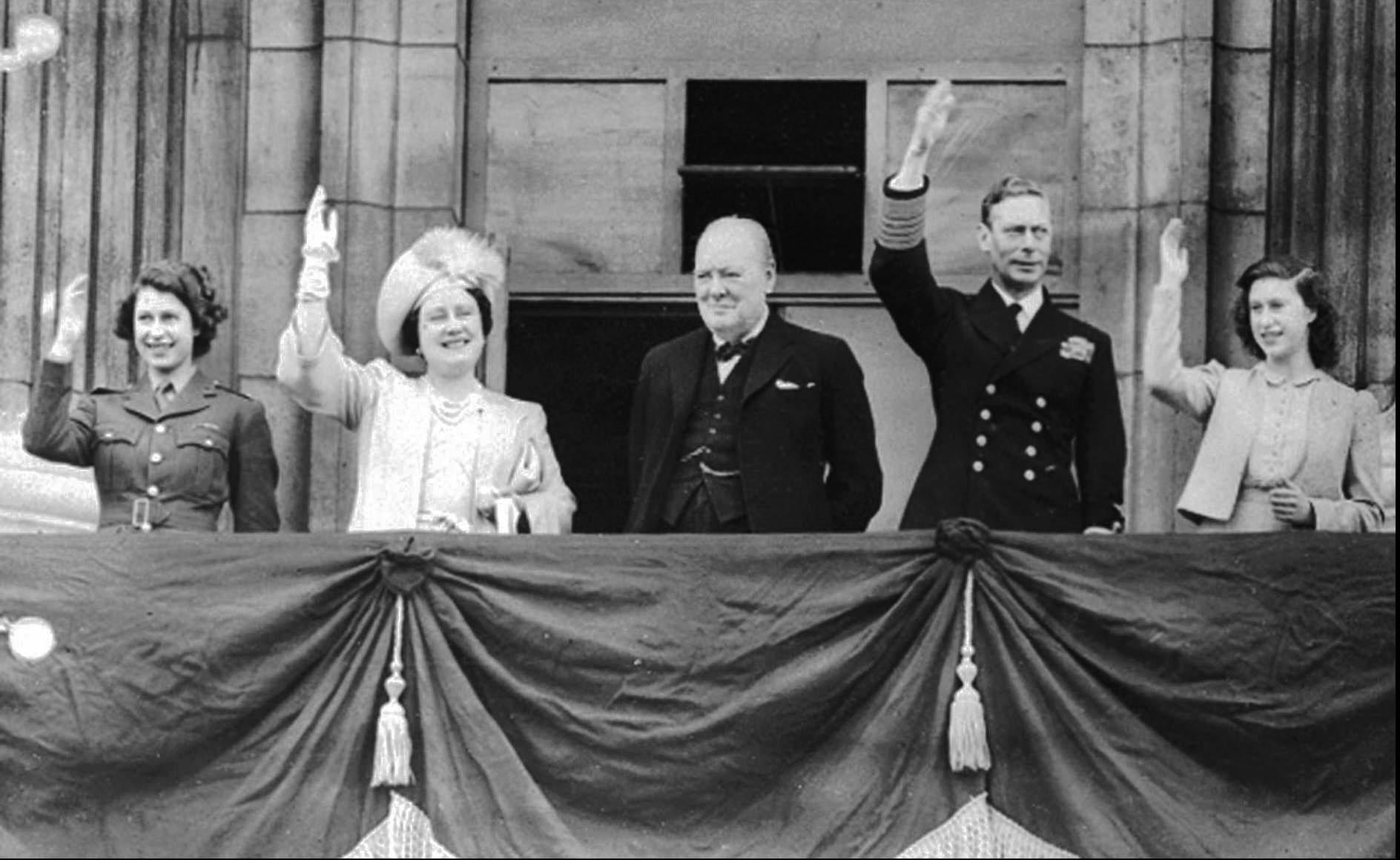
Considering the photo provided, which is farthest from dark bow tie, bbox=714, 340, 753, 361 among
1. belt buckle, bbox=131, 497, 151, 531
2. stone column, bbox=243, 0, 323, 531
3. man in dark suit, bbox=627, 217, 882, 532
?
stone column, bbox=243, 0, 323, 531

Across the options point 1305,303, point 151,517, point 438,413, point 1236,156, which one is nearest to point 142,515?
point 151,517

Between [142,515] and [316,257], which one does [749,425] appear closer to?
[316,257]

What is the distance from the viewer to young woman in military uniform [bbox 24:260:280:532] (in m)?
17.0

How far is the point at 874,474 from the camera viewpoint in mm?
16703

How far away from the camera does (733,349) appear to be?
16797 millimetres

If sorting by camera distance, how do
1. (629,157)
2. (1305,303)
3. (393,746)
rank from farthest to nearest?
(629,157)
(1305,303)
(393,746)

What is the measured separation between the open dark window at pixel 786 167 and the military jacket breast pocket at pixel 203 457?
117 inches

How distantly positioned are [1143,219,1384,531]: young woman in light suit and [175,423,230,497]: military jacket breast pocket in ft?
11.8

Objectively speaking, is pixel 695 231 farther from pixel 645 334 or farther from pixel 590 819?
pixel 590 819

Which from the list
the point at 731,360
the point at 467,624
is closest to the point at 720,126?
the point at 731,360

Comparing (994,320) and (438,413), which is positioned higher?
(994,320)

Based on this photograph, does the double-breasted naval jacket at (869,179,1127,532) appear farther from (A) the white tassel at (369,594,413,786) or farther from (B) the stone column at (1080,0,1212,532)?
(A) the white tassel at (369,594,413,786)

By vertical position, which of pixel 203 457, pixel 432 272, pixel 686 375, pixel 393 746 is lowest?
pixel 393 746

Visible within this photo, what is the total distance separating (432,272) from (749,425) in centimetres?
144
